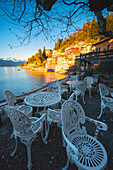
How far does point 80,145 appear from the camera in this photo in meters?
1.17

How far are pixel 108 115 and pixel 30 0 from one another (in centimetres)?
407

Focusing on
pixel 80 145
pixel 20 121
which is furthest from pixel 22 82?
pixel 80 145

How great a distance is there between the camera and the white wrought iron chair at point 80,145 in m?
0.90

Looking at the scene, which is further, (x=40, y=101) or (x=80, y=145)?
(x=40, y=101)

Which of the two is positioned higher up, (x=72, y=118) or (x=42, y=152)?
(x=72, y=118)

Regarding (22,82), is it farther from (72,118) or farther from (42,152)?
(72,118)

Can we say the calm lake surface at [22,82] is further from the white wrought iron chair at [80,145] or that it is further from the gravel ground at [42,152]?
the white wrought iron chair at [80,145]

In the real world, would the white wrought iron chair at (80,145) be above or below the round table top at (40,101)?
below

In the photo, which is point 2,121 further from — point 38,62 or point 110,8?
point 38,62

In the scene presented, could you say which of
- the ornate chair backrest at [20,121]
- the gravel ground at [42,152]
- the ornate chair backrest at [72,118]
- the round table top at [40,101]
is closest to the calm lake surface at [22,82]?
the round table top at [40,101]

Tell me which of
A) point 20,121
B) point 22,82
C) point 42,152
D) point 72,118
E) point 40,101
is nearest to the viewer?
point 20,121

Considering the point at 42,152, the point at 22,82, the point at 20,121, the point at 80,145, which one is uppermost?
the point at 20,121

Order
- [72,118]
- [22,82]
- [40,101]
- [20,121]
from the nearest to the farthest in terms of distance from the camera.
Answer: [20,121] < [72,118] < [40,101] < [22,82]

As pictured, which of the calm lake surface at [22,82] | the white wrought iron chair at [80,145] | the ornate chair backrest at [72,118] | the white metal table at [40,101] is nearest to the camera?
the white wrought iron chair at [80,145]
